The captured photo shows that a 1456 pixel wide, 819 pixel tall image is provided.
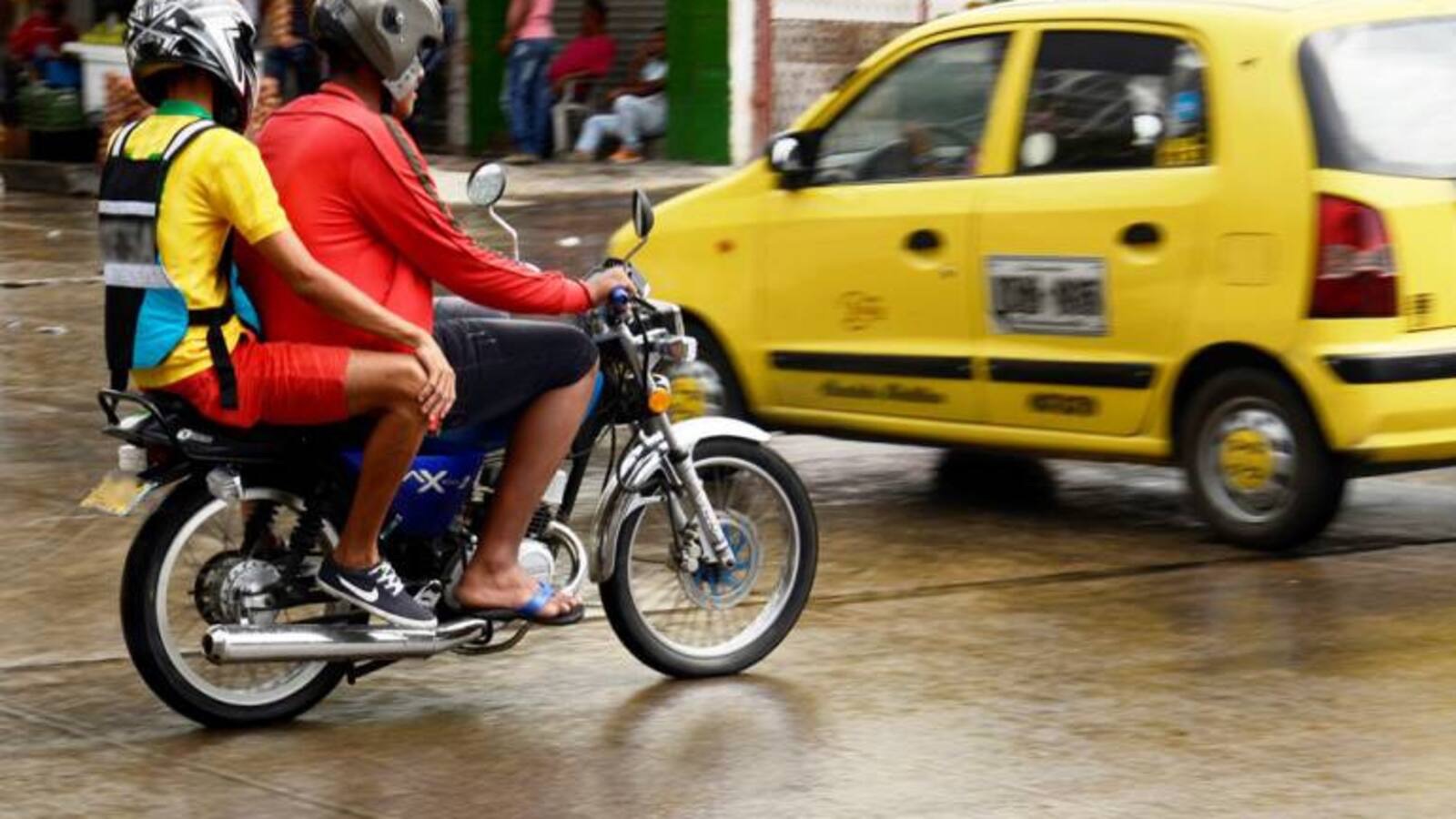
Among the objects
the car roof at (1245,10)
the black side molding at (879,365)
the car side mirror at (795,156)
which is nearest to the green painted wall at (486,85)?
the car side mirror at (795,156)

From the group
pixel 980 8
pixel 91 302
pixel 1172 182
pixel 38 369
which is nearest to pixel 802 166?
pixel 980 8

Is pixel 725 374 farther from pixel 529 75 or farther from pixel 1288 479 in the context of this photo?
pixel 529 75

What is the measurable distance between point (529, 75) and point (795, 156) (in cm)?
1277

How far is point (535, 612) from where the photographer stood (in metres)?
6.43

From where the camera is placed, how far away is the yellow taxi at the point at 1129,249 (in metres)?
8.20

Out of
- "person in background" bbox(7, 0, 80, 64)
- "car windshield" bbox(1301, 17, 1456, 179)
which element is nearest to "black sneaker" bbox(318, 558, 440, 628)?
"car windshield" bbox(1301, 17, 1456, 179)

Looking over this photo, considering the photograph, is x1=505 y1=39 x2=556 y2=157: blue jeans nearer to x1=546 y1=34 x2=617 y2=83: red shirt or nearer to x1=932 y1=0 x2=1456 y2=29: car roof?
x1=546 y1=34 x2=617 y2=83: red shirt

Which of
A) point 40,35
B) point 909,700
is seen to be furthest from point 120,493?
point 40,35

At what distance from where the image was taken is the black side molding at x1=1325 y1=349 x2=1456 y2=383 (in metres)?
8.12

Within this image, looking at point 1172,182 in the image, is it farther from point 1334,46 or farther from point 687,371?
point 687,371

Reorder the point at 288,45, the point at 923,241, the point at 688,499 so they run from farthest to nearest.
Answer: the point at 288,45, the point at 923,241, the point at 688,499

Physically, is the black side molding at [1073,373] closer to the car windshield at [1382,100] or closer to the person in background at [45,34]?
the car windshield at [1382,100]

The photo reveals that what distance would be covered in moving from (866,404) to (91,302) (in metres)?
6.37

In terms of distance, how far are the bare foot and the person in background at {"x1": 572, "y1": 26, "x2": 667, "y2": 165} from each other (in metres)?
15.7
